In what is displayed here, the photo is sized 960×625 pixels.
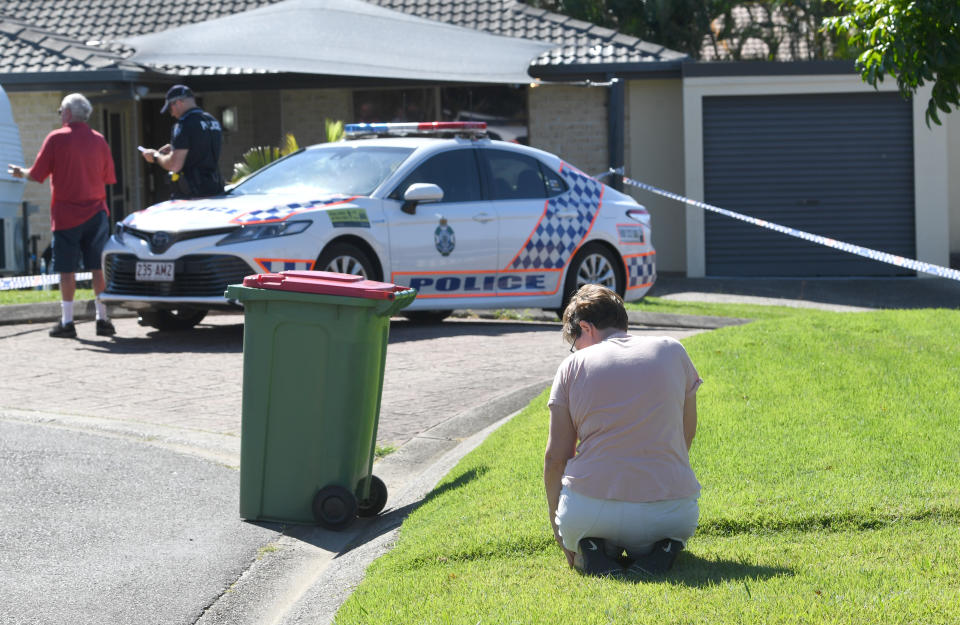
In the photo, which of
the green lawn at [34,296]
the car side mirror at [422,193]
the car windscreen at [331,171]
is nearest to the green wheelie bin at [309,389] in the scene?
the car side mirror at [422,193]

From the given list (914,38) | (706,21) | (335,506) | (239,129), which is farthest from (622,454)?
(706,21)

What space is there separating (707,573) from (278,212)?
6.56 meters

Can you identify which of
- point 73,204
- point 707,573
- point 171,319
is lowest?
point 707,573

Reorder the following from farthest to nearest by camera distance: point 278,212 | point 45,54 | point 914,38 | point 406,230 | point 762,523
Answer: point 45,54 → point 406,230 → point 278,212 → point 914,38 → point 762,523

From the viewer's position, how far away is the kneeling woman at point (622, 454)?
14.8ft

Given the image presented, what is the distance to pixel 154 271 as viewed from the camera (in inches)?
404

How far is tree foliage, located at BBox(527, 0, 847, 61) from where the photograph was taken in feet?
75.9

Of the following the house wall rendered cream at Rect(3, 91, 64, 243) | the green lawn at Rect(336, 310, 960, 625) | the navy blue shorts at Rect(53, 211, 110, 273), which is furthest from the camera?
the house wall rendered cream at Rect(3, 91, 64, 243)

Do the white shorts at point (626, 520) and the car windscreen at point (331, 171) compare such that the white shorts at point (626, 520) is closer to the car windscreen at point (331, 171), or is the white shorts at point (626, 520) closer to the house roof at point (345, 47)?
the car windscreen at point (331, 171)

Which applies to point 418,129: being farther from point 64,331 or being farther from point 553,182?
point 64,331

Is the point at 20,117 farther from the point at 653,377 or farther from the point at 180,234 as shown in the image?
the point at 653,377

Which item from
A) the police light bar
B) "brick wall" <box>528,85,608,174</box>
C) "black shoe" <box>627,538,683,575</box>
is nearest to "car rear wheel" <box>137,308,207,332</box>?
the police light bar

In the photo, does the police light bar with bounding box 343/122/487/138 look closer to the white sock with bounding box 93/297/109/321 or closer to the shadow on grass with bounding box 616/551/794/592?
the white sock with bounding box 93/297/109/321

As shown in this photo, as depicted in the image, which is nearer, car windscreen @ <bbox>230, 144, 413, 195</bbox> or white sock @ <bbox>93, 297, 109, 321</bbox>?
white sock @ <bbox>93, 297, 109, 321</bbox>
